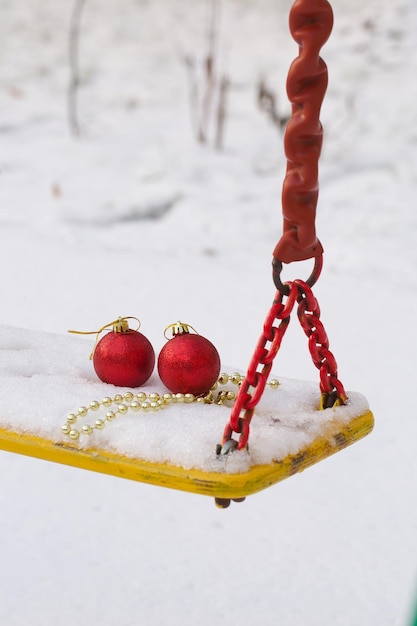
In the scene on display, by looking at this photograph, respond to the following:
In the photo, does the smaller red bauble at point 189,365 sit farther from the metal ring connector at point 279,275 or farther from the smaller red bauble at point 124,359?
the metal ring connector at point 279,275

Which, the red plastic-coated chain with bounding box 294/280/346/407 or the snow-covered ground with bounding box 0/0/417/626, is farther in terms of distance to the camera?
the snow-covered ground with bounding box 0/0/417/626

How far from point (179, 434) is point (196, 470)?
76mm

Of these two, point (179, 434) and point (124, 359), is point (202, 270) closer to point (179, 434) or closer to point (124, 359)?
point (124, 359)

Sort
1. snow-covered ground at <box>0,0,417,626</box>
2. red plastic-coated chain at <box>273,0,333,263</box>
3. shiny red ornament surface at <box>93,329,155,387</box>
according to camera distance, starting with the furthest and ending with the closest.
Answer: snow-covered ground at <box>0,0,417,626</box> < shiny red ornament surface at <box>93,329,155,387</box> < red plastic-coated chain at <box>273,0,333,263</box>

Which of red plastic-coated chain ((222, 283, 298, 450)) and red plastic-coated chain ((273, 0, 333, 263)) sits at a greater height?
red plastic-coated chain ((273, 0, 333, 263))

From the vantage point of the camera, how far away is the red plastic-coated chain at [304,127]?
902 millimetres

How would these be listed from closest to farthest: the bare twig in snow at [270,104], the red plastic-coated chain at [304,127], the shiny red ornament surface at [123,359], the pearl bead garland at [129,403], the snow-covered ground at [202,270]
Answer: the red plastic-coated chain at [304,127]
the pearl bead garland at [129,403]
the shiny red ornament surface at [123,359]
the snow-covered ground at [202,270]
the bare twig in snow at [270,104]

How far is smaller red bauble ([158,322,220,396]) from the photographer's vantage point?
1.14 m

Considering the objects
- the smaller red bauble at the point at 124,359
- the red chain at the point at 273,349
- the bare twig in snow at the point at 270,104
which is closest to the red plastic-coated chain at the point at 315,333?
the red chain at the point at 273,349

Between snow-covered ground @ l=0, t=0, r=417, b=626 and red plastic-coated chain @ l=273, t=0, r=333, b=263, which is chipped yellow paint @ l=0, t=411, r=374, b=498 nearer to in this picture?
snow-covered ground @ l=0, t=0, r=417, b=626

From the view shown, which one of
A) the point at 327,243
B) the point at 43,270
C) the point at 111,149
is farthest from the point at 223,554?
the point at 111,149

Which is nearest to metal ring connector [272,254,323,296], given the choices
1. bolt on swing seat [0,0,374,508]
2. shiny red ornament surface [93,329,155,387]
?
bolt on swing seat [0,0,374,508]

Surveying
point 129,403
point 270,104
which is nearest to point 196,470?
point 129,403

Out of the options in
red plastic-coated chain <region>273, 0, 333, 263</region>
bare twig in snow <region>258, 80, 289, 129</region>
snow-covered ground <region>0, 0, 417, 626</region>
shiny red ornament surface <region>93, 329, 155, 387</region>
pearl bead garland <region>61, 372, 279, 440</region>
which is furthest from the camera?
bare twig in snow <region>258, 80, 289, 129</region>
